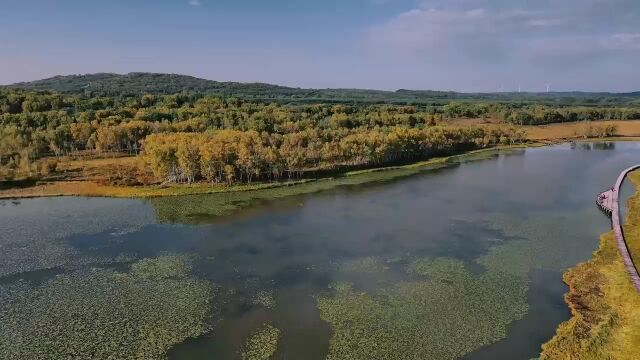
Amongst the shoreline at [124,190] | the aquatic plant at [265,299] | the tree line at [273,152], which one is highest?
the tree line at [273,152]

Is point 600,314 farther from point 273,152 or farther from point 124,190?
point 124,190

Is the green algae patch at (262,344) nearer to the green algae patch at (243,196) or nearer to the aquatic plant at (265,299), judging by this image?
the aquatic plant at (265,299)

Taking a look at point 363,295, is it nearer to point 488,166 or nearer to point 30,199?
point 30,199

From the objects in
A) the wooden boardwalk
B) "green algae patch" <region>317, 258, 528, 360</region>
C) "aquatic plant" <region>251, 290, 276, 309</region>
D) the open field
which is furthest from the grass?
the open field

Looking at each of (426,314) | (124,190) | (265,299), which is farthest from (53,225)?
(426,314)

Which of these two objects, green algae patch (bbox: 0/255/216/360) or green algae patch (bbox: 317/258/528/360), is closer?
green algae patch (bbox: 317/258/528/360)

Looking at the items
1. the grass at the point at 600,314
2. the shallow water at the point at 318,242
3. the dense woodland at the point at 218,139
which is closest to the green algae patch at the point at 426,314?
the shallow water at the point at 318,242

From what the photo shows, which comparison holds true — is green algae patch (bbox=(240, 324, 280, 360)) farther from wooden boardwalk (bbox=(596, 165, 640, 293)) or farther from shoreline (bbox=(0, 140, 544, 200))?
shoreline (bbox=(0, 140, 544, 200))
